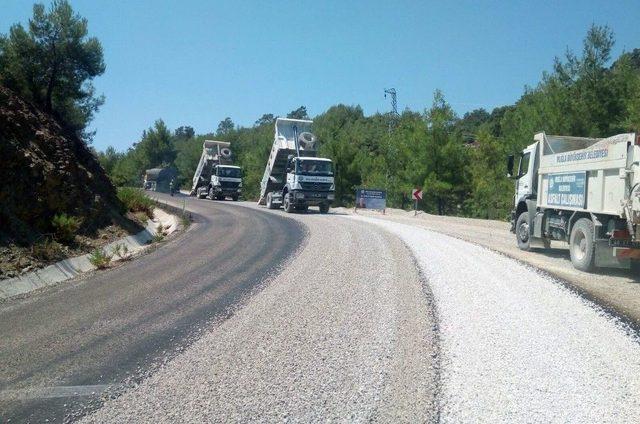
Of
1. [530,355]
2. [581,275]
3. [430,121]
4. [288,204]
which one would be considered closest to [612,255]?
[581,275]

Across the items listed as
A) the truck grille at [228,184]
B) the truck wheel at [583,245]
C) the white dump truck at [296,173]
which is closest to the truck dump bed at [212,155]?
the truck grille at [228,184]

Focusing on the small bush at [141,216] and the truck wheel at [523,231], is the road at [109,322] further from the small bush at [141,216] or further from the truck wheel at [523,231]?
the truck wheel at [523,231]

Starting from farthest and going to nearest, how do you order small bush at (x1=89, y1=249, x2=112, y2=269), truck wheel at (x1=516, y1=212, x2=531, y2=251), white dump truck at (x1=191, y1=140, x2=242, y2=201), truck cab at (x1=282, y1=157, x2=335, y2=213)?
1. white dump truck at (x1=191, y1=140, x2=242, y2=201)
2. truck cab at (x1=282, y1=157, x2=335, y2=213)
3. truck wheel at (x1=516, y1=212, x2=531, y2=251)
4. small bush at (x1=89, y1=249, x2=112, y2=269)

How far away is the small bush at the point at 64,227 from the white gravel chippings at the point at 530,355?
843 cm

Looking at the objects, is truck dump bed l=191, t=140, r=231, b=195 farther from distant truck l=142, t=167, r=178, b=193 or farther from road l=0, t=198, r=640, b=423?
road l=0, t=198, r=640, b=423

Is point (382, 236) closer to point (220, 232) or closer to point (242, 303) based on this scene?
point (220, 232)

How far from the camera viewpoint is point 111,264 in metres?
12.9

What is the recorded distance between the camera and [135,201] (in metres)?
22.0

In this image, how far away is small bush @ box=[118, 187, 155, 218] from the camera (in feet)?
68.7

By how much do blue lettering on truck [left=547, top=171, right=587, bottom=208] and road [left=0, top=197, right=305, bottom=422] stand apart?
6.69 meters

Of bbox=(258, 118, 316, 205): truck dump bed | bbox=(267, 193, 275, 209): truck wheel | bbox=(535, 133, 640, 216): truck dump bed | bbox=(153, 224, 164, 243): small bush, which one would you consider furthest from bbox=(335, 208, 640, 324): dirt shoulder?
bbox=(267, 193, 275, 209): truck wheel

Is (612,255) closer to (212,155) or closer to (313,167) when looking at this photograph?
(313,167)

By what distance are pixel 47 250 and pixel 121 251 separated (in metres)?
3.07

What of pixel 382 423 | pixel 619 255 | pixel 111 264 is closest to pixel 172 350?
pixel 382 423
